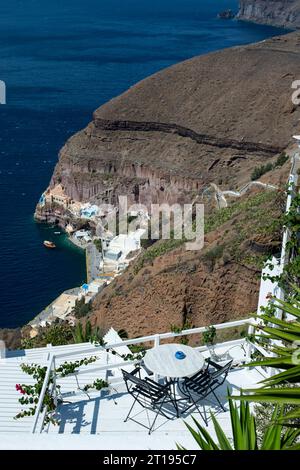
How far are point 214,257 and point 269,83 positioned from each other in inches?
2200

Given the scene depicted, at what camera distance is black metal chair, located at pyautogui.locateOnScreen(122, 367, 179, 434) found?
24.3 ft

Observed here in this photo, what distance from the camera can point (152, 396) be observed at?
24.6ft

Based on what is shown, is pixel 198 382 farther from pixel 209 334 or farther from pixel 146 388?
pixel 209 334

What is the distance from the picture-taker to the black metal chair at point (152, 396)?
7422 millimetres

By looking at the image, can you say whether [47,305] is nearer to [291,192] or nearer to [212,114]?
[212,114]

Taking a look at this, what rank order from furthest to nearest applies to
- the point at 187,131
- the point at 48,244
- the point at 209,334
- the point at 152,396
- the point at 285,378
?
the point at 187,131, the point at 48,244, the point at 209,334, the point at 152,396, the point at 285,378

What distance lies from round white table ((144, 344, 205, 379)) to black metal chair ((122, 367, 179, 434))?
5.5 inches

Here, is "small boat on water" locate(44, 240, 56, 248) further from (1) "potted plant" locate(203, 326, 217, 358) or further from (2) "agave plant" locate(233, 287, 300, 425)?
(2) "agave plant" locate(233, 287, 300, 425)

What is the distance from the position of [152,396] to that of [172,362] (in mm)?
432

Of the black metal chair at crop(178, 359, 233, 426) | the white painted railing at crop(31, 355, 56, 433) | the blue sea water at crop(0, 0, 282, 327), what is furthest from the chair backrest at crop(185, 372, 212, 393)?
the blue sea water at crop(0, 0, 282, 327)

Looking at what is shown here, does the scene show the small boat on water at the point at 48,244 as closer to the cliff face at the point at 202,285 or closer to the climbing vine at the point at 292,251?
the cliff face at the point at 202,285

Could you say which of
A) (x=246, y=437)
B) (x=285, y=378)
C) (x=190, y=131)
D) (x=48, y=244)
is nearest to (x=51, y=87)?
(x=190, y=131)

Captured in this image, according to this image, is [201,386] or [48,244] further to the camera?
[48,244]

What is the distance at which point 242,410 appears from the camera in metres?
5.29
